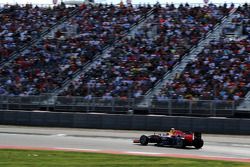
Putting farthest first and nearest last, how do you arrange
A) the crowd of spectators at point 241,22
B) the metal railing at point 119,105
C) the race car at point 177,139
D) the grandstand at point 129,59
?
1. the crowd of spectators at point 241,22
2. the grandstand at point 129,59
3. the metal railing at point 119,105
4. the race car at point 177,139

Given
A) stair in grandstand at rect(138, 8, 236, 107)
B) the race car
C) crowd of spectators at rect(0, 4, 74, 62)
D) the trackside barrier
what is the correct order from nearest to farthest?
the race car, the trackside barrier, stair in grandstand at rect(138, 8, 236, 107), crowd of spectators at rect(0, 4, 74, 62)

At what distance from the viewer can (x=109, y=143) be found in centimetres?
2256

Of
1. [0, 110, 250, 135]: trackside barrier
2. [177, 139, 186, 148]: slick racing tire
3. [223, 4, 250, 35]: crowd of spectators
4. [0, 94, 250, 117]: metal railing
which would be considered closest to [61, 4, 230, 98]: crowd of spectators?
[0, 94, 250, 117]: metal railing

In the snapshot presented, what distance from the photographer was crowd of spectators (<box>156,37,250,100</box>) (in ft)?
90.8

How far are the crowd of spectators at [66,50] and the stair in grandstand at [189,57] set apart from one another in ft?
18.5

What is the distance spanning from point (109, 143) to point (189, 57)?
37.6ft

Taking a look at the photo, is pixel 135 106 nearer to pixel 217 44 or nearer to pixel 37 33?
A: pixel 217 44

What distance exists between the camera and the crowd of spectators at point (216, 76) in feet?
90.8

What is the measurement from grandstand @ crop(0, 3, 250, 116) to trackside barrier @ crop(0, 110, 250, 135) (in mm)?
404

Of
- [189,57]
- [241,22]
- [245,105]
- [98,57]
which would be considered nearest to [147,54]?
[189,57]

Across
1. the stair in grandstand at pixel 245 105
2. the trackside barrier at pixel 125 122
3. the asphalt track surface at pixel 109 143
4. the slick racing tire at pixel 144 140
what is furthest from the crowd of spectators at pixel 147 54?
the slick racing tire at pixel 144 140

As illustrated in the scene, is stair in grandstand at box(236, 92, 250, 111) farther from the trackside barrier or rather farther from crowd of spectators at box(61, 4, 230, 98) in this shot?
crowd of spectators at box(61, 4, 230, 98)

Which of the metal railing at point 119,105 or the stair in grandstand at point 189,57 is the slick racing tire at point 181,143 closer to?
the metal railing at point 119,105

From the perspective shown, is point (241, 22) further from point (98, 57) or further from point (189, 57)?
point (98, 57)
